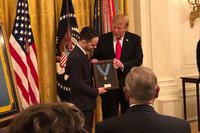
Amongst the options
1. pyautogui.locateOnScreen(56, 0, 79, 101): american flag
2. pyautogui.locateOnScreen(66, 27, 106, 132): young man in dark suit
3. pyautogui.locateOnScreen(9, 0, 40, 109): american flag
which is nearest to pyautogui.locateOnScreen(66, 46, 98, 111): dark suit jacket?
pyautogui.locateOnScreen(66, 27, 106, 132): young man in dark suit

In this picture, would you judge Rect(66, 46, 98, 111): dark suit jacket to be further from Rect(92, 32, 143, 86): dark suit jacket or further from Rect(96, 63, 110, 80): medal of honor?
Rect(92, 32, 143, 86): dark suit jacket

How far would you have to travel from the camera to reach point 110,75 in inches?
163

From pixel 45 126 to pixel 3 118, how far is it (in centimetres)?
198

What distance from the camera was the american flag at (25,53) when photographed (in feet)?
14.7

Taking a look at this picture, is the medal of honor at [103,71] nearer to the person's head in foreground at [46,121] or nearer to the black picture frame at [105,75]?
the black picture frame at [105,75]

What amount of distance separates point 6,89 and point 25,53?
1.67m

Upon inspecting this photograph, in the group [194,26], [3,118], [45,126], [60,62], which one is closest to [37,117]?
[45,126]

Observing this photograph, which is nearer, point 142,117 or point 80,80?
point 142,117

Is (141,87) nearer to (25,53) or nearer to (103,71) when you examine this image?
(103,71)

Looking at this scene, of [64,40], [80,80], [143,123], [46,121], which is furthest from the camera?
[64,40]

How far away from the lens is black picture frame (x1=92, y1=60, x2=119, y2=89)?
4.05 meters

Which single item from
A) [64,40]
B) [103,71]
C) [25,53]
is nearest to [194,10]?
[64,40]

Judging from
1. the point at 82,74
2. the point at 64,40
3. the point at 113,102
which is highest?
the point at 64,40

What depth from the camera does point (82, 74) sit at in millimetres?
3529
